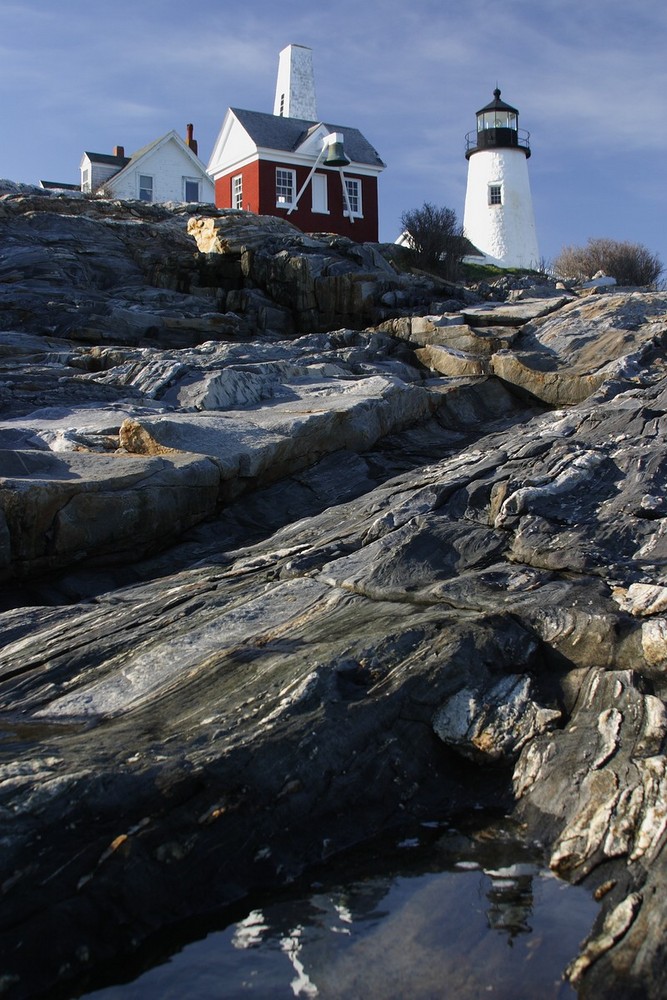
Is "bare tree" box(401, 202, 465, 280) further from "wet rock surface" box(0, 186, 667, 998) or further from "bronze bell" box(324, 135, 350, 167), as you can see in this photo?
"wet rock surface" box(0, 186, 667, 998)

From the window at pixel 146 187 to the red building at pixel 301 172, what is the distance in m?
4.28

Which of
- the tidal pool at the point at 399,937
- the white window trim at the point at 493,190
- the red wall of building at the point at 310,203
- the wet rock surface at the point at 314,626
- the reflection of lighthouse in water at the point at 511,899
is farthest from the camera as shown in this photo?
the white window trim at the point at 493,190

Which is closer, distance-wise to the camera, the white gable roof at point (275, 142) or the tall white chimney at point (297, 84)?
the white gable roof at point (275, 142)

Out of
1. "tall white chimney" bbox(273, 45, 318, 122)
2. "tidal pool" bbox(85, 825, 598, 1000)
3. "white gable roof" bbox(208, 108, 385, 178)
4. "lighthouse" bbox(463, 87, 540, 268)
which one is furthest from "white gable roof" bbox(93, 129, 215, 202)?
"tidal pool" bbox(85, 825, 598, 1000)

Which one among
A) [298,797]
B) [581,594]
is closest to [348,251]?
[581,594]

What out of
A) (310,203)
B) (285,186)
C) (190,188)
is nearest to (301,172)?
(285,186)

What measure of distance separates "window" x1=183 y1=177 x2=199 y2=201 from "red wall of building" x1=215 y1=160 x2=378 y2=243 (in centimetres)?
503

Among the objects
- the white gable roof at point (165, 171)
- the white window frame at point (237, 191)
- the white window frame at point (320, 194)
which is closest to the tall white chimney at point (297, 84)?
the white gable roof at point (165, 171)

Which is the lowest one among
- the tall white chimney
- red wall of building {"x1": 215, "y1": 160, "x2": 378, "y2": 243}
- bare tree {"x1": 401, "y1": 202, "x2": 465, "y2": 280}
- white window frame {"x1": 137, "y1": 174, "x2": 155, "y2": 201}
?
bare tree {"x1": 401, "y1": 202, "x2": 465, "y2": 280}

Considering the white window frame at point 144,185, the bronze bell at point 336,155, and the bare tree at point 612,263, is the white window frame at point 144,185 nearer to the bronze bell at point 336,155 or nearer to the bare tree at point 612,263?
the bronze bell at point 336,155

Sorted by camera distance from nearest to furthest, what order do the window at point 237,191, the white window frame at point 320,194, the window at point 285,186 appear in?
the window at point 285,186, the white window frame at point 320,194, the window at point 237,191

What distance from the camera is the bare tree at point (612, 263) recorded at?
35750mm

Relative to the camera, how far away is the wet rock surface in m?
4.97

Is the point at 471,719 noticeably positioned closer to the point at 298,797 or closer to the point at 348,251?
the point at 298,797
